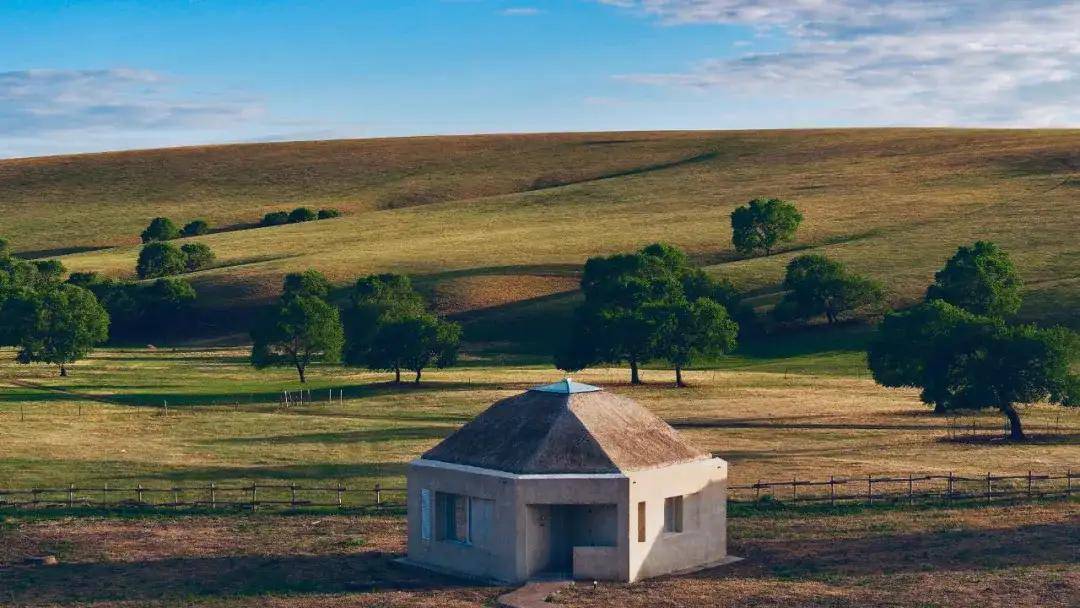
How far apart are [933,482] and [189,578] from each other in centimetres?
2984

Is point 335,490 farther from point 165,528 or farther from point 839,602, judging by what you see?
point 839,602

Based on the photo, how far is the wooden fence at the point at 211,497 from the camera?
5412cm

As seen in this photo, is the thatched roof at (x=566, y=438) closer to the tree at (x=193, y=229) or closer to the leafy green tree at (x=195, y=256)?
the leafy green tree at (x=195, y=256)

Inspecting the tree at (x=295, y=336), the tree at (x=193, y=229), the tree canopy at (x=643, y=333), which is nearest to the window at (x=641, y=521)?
the tree canopy at (x=643, y=333)

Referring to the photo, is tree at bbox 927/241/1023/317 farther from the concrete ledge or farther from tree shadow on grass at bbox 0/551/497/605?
tree shadow on grass at bbox 0/551/497/605

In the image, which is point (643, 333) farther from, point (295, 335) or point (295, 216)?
point (295, 216)

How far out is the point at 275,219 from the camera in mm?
181625

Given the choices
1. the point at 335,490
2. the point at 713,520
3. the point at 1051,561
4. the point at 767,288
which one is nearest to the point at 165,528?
the point at 335,490

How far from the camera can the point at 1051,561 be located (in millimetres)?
Answer: 44375

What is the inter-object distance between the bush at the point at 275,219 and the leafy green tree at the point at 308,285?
160 feet

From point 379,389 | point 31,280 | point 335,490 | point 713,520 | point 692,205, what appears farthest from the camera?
point 692,205

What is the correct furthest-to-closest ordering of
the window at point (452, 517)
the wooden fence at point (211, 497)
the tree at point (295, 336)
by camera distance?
1. the tree at point (295, 336)
2. the wooden fence at point (211, 497)
3. the window at point (452, 517)

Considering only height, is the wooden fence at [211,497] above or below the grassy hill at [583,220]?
below

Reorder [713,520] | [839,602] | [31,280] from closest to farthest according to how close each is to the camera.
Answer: [839,602]
[713,520]
[31,280]
